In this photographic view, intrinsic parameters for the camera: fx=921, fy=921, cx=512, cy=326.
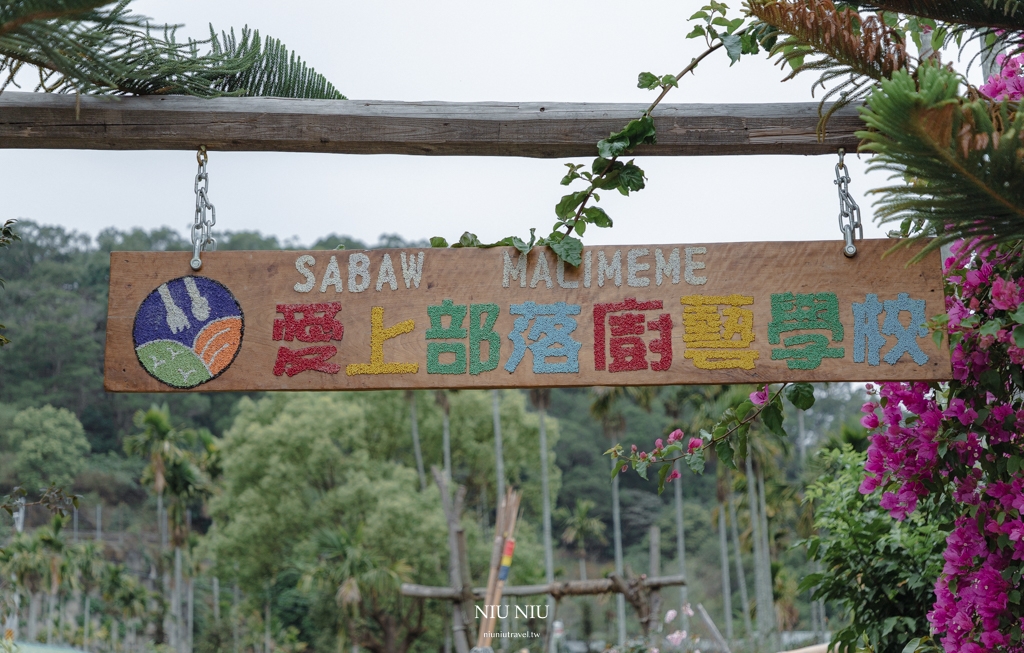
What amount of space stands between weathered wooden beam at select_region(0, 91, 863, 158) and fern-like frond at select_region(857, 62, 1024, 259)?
0.73 metres

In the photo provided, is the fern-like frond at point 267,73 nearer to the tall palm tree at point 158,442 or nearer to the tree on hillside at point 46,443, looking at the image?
the tall palm tree at point 158,442

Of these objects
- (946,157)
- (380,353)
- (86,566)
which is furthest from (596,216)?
(86,566)

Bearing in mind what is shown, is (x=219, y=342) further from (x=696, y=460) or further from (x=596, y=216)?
(x=696, y=460)

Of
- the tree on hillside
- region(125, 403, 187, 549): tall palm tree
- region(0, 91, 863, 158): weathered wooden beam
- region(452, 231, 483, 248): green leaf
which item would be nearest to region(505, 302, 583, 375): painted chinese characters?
region(452, 231, 483, 248): green leaf

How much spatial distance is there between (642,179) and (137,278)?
55.7 inches

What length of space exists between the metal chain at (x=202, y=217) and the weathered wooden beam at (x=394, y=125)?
61 millimetres

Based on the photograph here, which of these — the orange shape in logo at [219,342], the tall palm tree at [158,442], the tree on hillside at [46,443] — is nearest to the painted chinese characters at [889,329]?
the orange shape in logo at [219,342]

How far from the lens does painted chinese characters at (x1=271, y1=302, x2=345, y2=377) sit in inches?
94.5

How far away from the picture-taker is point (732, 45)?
269cm

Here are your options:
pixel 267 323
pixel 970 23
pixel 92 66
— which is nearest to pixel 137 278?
pixel 267 323

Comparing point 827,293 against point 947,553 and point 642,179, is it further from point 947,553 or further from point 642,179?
point 947,553

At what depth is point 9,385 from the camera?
4262cm

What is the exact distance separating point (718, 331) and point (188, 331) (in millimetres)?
1388

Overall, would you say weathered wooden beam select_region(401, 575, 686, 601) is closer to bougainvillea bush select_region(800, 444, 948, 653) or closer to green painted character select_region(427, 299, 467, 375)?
bougainvillea bush select_region(800, 444, 948, 653)
